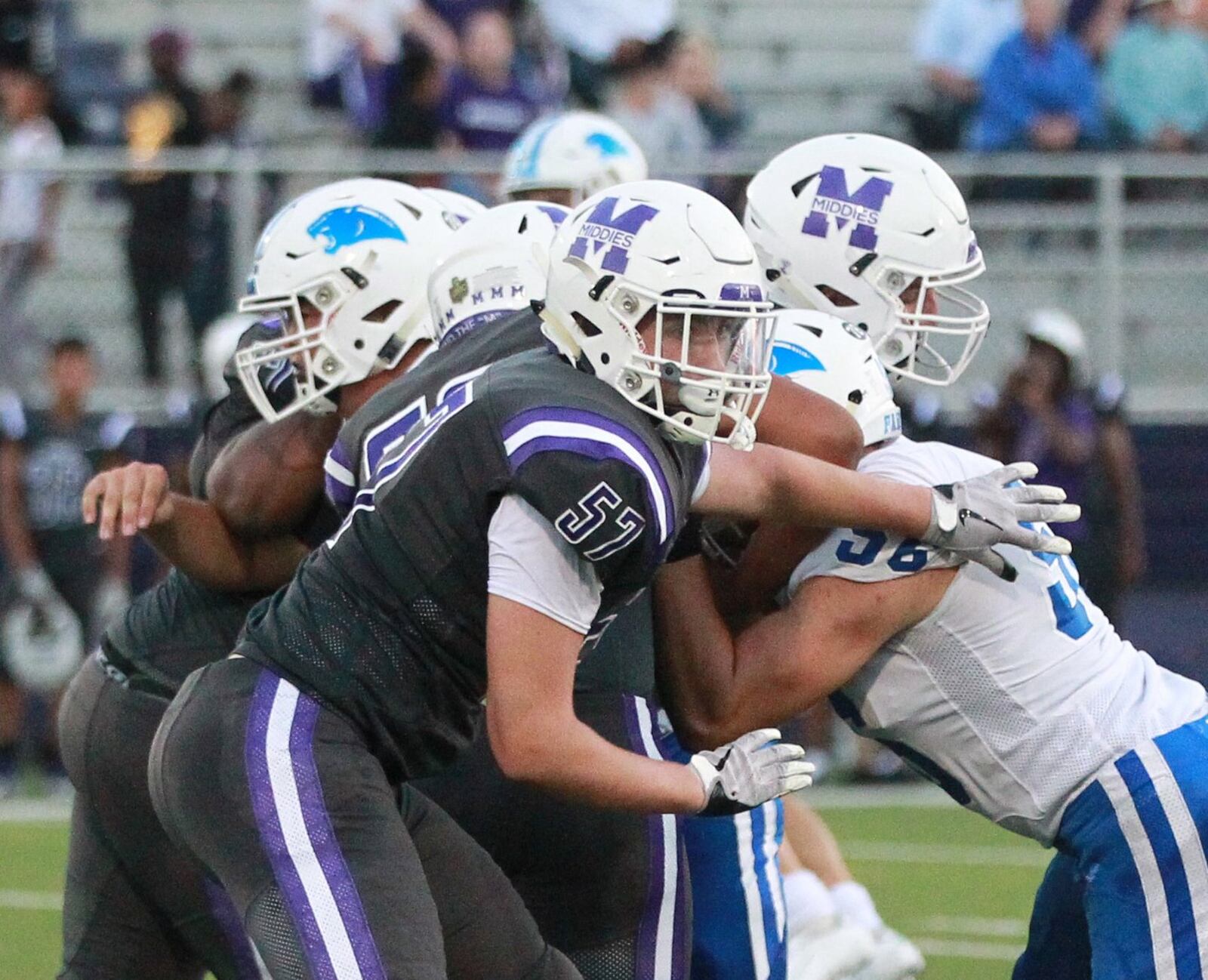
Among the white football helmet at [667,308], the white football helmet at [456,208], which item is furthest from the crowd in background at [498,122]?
the white football helmet at [667,308]

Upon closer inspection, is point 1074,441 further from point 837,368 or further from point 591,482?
point 591,482

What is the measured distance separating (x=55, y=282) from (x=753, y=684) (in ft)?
22.3

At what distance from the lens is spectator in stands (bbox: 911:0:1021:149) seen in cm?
1080

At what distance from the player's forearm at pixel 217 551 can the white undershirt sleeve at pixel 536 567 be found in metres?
0.95

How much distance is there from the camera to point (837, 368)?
3.77m

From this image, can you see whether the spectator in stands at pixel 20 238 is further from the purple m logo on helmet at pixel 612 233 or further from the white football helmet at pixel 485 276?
the purple m logo on helmet at pixel 612 233

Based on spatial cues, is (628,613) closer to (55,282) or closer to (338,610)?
(338,610)

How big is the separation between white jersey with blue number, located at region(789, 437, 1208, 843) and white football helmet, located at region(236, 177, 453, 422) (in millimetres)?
869

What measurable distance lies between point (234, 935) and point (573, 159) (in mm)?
2703

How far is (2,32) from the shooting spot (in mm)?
11180

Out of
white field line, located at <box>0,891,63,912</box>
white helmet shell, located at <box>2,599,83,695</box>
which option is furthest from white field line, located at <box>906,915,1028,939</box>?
white helmet shell, located at <box>2,599,83,695</box>

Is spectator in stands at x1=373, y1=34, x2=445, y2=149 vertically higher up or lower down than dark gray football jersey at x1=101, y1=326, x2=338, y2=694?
lower down

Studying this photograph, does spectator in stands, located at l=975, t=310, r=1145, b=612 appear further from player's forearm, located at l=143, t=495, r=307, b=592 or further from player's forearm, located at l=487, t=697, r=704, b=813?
player's forearm, located at l=487, t=697, r=704, b=813

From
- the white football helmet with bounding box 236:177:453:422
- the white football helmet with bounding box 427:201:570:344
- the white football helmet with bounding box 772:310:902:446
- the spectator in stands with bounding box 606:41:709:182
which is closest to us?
the white football helmet with bounding box 772:310:902:446
